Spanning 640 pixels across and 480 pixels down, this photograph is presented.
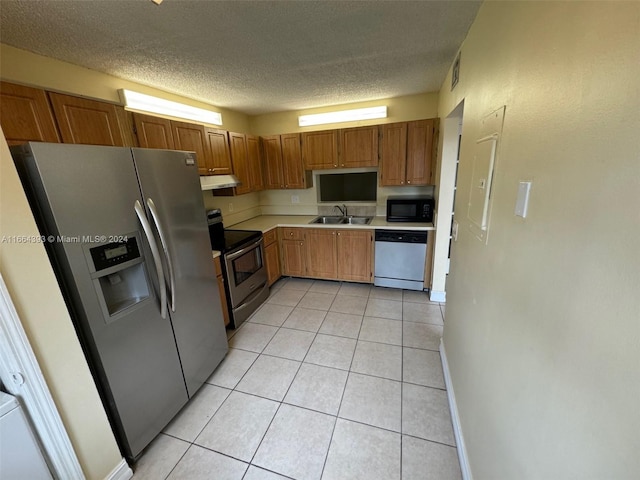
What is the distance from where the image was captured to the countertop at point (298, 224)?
9.89 ft

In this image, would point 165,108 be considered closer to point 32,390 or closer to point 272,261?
point 272,261

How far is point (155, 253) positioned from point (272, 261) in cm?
204

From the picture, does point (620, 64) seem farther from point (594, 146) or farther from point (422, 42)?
point (422, 42)

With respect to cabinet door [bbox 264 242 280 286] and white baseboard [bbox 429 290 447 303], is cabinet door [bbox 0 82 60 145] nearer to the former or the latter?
cabinet door [bbox 264 242 280 286]

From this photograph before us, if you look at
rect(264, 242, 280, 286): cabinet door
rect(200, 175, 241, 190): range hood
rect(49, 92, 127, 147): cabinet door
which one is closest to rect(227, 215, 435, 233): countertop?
rect(264, 242, 280, 286): cabinet door

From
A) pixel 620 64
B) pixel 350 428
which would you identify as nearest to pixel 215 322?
pixel 350 428

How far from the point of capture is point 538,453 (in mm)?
682

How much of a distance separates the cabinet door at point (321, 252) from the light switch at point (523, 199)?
98.6 inches

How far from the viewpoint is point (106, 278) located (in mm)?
1305

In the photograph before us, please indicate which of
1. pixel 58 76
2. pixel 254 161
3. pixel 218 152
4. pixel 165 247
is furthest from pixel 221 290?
pixel 58 76

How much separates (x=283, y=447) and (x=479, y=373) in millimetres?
1182

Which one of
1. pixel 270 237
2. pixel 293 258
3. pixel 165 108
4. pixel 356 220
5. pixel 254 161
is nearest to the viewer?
pixel 165 108

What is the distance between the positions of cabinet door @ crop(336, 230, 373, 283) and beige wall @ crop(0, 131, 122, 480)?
2621mm

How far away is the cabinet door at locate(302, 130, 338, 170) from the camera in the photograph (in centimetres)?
334
